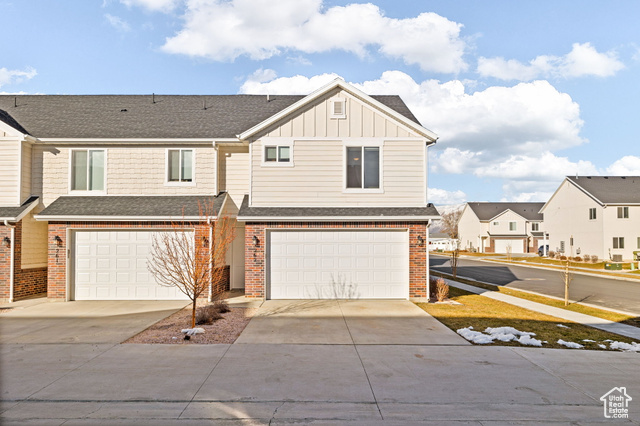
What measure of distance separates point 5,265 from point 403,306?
45.0 ft

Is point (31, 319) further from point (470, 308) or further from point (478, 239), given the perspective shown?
point (478, 239)

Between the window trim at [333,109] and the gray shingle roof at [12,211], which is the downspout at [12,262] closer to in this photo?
the gray shingle roof at [12,211]

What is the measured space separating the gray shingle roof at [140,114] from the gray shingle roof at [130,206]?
2.38 m

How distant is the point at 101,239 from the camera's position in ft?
45.8

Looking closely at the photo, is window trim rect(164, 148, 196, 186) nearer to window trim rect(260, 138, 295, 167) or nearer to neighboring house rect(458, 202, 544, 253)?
window trim rect(260, 138, 295, 167)

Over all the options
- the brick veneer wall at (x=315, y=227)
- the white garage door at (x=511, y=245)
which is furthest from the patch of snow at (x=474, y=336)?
the white garage door at (x=511, y=245)

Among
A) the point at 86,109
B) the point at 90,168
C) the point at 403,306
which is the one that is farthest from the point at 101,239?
the point at 403,306

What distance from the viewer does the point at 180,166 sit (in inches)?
595

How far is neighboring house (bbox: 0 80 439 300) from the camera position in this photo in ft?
45.0

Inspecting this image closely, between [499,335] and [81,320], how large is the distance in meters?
11.0

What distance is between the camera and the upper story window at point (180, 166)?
15.1 m

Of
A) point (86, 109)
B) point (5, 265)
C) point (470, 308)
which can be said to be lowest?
point (470, 308)

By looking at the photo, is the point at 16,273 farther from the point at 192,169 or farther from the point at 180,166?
the point at 192,169

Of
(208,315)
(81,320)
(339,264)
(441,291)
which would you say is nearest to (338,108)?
(339,264)
